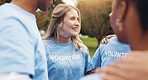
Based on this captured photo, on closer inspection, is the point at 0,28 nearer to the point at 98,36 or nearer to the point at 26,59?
the point at 26,59

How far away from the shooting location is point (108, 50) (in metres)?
3.00

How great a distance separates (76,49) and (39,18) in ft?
47.6

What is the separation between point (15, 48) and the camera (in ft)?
3.64

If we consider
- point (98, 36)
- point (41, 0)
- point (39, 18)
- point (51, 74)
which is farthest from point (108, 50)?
point (98, 36)

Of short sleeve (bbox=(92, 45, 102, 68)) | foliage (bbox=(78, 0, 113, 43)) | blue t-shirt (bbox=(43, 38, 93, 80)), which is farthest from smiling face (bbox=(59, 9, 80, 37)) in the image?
foliage (bbox=(78, 0, 113, 43))

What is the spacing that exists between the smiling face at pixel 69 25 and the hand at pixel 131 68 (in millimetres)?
2453

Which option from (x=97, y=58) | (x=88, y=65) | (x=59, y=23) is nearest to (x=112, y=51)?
(x=97, y=58)

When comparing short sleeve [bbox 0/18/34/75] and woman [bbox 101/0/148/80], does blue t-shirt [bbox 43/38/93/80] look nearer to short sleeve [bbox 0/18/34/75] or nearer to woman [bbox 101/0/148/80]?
short sleeve [bbox 0/18/34/75]

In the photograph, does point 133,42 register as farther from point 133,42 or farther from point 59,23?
point 59,23

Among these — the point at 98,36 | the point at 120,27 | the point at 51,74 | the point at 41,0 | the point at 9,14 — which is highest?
the point at 41,0

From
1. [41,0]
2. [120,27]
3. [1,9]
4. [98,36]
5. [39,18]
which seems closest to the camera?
[120,27]

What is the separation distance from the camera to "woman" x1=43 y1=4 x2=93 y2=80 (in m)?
2.96

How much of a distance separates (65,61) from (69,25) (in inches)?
30.0

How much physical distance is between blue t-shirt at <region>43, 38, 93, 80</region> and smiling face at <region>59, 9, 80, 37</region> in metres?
0.24
